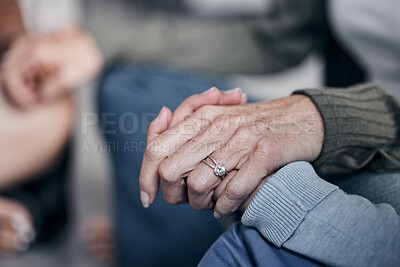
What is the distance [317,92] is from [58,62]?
0.69 m

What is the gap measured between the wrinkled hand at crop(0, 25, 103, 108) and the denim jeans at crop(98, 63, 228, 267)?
0.57ft

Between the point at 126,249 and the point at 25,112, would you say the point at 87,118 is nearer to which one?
the point at 25,112

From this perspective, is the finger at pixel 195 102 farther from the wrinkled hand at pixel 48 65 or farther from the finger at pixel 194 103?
the wrinkled hand at pixel 48 65

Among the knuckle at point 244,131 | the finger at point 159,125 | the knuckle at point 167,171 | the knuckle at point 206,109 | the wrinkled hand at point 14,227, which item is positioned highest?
the knuckle at point 206,109

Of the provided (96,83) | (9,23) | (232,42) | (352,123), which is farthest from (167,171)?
(9,23)

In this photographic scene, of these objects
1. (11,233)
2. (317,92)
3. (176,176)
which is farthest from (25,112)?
(317,92)

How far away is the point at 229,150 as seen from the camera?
1.36 feet

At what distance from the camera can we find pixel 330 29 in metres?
0.96

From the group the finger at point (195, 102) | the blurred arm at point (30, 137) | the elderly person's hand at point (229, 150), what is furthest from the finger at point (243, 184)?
the blurred arm at point (30, 137)

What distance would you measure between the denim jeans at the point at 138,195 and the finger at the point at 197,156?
0.71 ft

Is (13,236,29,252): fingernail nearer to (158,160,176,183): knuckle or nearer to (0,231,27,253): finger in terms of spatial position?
(0,231,27,253): finger

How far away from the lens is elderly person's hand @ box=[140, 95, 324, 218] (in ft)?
1.34

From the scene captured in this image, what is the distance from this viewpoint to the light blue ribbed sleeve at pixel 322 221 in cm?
35

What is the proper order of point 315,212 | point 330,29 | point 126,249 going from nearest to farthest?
point 315,212 → point 126,249 → point 330,29
